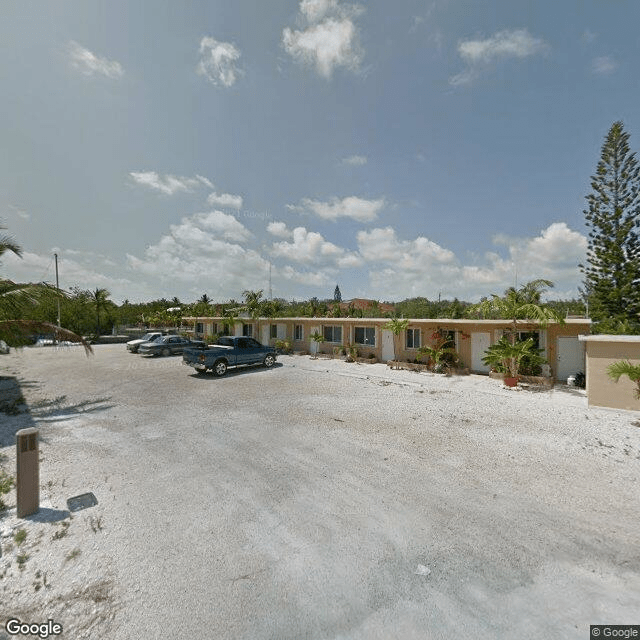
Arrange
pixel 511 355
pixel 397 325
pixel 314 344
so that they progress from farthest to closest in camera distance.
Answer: pixel 314 344, pixel 397 325, pixel 511 355

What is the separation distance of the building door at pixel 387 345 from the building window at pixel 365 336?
0.75m

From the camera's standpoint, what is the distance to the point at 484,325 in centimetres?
1638

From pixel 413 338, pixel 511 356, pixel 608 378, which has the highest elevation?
pixel 413 338

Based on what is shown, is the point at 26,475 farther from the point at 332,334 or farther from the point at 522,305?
the point at 332,334

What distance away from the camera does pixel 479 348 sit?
16844 mm

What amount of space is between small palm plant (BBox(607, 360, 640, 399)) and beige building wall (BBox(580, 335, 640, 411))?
7.8 inches

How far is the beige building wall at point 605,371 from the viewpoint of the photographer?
32.7ft

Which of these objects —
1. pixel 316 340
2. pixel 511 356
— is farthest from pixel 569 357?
pixel 316 340

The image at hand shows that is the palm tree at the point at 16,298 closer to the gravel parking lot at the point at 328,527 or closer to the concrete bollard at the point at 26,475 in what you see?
the gravel parking lot at the point at 328,527

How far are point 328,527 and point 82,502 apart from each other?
390 centimetres

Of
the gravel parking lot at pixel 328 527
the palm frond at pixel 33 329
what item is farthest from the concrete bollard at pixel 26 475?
the palm frond at pixel 33 329

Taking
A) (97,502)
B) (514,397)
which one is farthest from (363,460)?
(514,397)

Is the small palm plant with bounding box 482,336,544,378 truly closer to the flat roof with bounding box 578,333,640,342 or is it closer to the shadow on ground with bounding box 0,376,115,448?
the flat roof with bounding box 578,333,640,342

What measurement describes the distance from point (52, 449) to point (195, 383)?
6.97 meters
